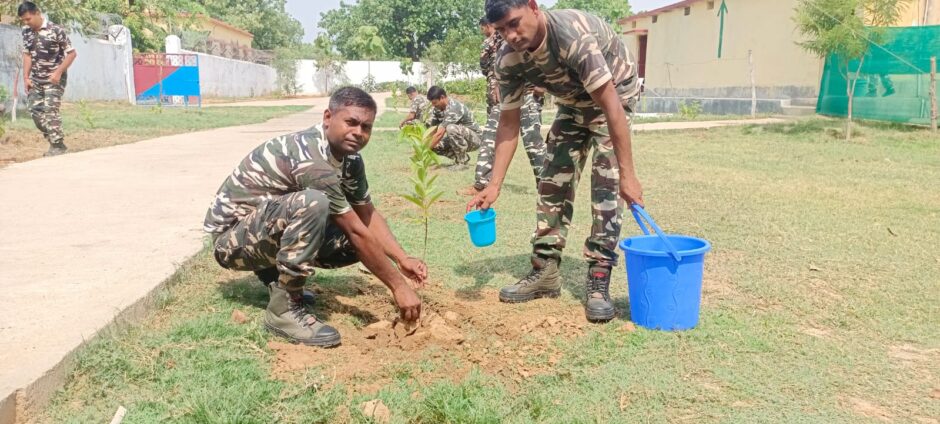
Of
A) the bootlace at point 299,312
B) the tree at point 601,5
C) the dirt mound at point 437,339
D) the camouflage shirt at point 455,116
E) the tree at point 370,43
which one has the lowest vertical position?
the dirt mound at point 437,339

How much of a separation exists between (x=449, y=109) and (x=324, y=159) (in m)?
5.90

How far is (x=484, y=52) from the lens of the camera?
700cm

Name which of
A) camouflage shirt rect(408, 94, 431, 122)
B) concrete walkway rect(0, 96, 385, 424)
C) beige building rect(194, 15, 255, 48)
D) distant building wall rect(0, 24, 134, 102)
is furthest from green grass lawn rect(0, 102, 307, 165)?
beige building rect(194, 15, 255, 48)

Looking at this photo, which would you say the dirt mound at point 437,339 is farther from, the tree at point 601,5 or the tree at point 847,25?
the tree at point 601,5

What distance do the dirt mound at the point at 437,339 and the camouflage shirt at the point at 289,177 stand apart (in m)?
0.59

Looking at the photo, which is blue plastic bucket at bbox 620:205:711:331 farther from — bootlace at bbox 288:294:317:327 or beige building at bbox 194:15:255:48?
beige building at bbox 194:15:255:48

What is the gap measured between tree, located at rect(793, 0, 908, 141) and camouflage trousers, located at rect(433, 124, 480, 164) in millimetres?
7475

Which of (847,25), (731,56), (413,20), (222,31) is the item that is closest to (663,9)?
(731,56)

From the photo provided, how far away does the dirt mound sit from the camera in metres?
2.76

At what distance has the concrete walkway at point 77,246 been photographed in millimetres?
Result: 2598

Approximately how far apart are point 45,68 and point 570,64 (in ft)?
27.4

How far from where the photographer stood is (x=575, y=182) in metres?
3.71

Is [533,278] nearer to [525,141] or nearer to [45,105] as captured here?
[525,141]

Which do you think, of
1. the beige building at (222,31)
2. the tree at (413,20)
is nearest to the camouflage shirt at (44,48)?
the beige building at (222,31)
